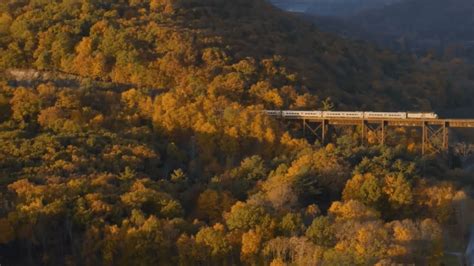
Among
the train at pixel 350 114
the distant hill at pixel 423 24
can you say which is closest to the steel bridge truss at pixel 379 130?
the train at pixel 350 114

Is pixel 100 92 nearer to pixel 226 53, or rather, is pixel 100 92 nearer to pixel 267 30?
pixel 226 53

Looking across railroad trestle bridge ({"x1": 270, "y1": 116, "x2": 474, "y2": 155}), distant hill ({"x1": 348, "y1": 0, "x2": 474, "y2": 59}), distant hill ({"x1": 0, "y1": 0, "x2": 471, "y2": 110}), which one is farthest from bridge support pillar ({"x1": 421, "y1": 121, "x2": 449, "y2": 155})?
distant hill ({"x1": 348, "y1": 0, "x2": 474, "y2": 59})

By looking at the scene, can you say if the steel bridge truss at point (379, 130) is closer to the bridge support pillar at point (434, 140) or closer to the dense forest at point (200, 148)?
the bridge support pillar at point (434, 140)

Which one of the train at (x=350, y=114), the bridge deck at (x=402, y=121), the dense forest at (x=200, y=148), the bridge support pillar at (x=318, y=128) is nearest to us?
the dense forest at (x=200, y=148)

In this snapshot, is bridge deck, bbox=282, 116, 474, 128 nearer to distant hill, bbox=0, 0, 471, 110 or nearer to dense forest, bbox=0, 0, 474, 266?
dense forest, bbox=0, 0, 474, 266

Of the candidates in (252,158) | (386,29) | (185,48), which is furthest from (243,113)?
(386,29)

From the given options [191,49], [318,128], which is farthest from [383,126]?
[191,49]
